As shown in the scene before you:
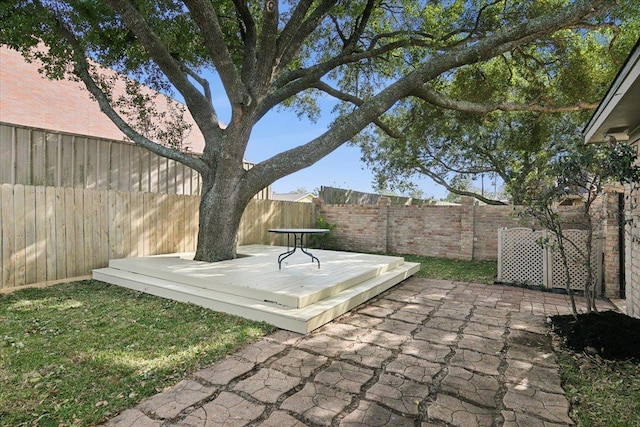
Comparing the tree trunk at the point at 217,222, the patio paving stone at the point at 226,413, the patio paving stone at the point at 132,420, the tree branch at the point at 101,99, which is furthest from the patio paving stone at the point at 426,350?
the tree branch at the point at 101,99

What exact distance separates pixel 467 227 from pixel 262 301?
6308mm

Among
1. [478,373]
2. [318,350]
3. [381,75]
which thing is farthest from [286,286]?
[381,75]

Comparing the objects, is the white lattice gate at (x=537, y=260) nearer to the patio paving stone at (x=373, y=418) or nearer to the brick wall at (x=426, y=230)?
the brick wall at (x=426, y=230)

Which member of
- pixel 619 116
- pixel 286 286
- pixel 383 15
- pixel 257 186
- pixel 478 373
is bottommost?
pixel 478 373

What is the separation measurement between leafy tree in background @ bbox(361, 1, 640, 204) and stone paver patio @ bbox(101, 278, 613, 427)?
2.79m

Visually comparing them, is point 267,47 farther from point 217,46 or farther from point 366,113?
point 366,113

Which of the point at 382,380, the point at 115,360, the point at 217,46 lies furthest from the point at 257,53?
the point at 382,380

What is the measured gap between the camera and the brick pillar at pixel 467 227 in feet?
27.5

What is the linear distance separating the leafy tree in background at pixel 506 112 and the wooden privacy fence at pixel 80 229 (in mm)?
5180

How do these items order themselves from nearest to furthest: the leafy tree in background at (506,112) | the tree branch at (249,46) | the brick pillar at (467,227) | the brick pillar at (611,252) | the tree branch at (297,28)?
the brick pillar at (611,252)
the tree branch at (297,28)
the tree branch at (249,46)
the leafy tree in background at (506,112)
the brick pillar at (467,227)

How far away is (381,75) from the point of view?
912 centimetres

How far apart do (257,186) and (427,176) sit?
890cm

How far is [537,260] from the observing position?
19.3ft

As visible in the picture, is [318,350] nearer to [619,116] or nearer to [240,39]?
[619,116]
